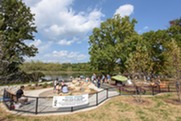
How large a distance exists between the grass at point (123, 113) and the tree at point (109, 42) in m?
20.2

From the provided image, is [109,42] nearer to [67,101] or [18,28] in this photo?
[18,28]

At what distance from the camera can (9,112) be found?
422 inches

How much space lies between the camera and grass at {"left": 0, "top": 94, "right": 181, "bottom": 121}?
32.8 feet

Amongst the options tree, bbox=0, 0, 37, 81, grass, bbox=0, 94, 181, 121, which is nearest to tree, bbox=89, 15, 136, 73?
Answer: tree, bbox=0, 0, 37, 81

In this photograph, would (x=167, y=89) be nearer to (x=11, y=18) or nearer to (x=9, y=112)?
(x=9, y=112)

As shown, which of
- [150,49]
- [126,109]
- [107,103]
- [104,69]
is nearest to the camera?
[126,109]

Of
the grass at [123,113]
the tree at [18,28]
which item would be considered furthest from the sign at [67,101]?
the tree at [18,28]

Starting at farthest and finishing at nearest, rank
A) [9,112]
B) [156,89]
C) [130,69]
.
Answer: [156,89]
[130,69]
[9,112]

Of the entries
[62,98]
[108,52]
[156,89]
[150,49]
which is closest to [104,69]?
[108,52]

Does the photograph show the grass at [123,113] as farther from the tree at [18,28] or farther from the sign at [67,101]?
the tree at [18,28]

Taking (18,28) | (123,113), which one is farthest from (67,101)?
(18,28)

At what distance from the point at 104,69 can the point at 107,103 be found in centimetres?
2354

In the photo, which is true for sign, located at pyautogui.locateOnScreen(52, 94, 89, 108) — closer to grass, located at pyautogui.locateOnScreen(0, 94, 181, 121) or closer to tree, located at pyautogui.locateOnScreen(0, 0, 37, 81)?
grass, located at pyautogui.locateOnScreen(0, 94, 181, 121)

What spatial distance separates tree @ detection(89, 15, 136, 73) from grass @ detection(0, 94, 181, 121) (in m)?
20.2
